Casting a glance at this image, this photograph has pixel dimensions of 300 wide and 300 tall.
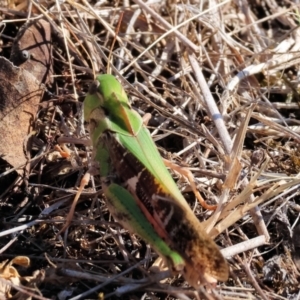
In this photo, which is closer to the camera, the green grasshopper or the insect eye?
the green grasshopper

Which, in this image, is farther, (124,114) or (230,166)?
(230,166)

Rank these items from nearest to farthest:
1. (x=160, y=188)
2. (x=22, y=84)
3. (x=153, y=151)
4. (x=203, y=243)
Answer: (x=203, y=243) < (x=160, y=188) < (x=153, y=151) < (x=22, y=84)

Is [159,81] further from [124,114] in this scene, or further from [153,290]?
[153,290]

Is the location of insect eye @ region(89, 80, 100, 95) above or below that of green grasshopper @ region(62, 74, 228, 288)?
above

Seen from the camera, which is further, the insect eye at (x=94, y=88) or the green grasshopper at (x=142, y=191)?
the insect eye at (x=94, y=88)

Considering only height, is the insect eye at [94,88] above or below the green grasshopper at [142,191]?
above

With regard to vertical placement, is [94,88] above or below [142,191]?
above

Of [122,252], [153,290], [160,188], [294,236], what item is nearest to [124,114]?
[160,188]

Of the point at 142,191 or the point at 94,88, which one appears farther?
the point at 94,88
